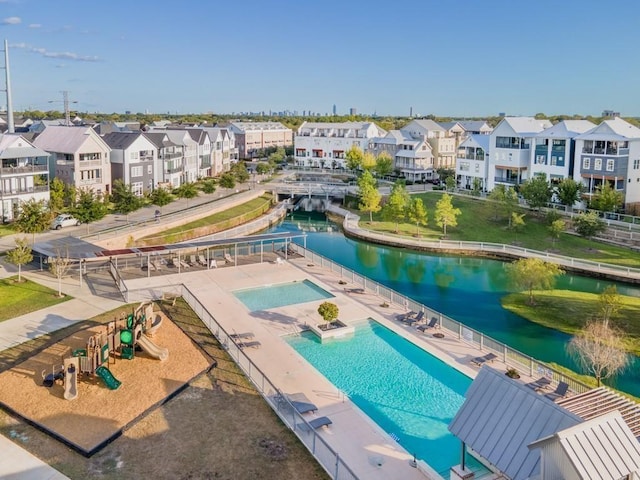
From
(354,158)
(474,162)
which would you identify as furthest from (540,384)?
(354,158)

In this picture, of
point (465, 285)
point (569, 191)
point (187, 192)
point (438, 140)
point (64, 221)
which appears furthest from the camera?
point (438, 140)

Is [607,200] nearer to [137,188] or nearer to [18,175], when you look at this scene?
[137,188]

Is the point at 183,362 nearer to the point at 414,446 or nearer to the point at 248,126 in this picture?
the point at 414,446

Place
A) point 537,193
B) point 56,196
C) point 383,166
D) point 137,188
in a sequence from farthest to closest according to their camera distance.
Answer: point 383,166, point 137,188, point 537,193, point 56,196

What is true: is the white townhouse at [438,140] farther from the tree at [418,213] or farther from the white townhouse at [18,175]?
the white townhouse at [18,175]

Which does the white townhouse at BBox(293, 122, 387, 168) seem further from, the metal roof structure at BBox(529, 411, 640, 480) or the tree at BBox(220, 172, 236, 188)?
the metal roof structure at BBox(529, 411, 640, 480)

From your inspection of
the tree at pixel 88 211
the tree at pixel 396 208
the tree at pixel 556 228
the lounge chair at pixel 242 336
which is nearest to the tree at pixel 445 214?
the tree at pixel 396 208
